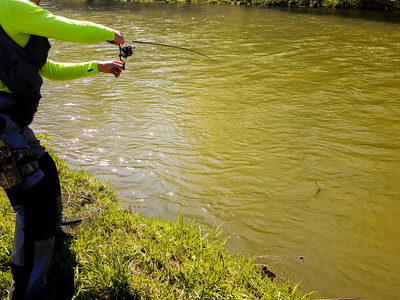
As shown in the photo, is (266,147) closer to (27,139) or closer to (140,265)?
(140,265)

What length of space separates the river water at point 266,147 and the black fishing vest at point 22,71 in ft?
8.01

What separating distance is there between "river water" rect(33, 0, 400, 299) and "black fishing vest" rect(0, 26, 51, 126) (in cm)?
244

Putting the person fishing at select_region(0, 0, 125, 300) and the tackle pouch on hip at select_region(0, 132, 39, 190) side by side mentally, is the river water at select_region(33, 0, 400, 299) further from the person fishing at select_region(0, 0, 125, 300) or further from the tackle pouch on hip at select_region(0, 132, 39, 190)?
the tackle pouch on hip at select_region(0, 132, 39, 190)

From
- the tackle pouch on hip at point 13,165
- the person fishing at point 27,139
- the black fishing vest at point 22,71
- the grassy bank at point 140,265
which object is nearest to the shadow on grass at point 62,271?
the grassy bank at point 140,265

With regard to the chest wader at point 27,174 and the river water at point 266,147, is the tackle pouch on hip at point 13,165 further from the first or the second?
the river water at point 266,147

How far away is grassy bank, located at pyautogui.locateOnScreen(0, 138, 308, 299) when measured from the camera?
2768 mm

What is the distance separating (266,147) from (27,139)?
448cm

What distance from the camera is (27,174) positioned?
2.38 metres

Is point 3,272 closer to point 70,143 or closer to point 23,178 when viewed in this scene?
point 23,178

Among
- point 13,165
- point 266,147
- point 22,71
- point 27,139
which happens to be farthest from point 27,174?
point 266,147

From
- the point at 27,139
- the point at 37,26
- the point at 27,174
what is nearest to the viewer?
the point at 37,26

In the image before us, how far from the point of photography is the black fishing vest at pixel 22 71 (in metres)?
2.26

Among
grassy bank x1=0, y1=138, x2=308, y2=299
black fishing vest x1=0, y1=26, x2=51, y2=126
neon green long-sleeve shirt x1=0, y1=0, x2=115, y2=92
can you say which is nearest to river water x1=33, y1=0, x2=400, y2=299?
grassy bank x1=0, y1=138, x2=308, y2=299

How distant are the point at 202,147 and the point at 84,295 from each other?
3895 mm
